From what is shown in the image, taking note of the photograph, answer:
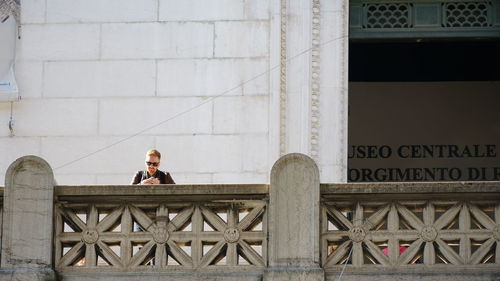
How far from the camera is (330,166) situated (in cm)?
2517

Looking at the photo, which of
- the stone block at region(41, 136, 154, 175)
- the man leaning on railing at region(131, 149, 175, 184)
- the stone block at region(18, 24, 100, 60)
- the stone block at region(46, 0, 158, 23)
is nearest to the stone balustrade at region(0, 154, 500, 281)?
the man leaning on railing at region(131, 149, 175, 184)

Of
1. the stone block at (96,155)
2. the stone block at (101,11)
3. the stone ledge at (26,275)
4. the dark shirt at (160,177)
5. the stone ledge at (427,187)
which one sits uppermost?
the stone block at (101,11)

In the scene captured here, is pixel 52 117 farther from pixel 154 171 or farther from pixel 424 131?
pixel 424 131

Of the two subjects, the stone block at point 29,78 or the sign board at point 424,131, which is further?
the sign board at point 424,131

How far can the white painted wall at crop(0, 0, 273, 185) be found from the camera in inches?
999

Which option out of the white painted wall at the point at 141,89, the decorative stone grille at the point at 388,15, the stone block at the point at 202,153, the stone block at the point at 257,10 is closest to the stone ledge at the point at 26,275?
the white painted wall at the point at 141,89

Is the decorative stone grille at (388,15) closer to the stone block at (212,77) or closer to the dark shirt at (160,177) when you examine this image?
the stone block at (212,77)

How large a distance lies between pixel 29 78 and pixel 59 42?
0.72 m

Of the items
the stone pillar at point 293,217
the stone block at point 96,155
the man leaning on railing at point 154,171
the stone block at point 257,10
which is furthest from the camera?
the stone block at point 257,10

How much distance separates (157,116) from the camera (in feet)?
83.8

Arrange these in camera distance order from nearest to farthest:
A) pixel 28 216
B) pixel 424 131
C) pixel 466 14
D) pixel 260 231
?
pixel 260 231
pixel 28 216
pixel 466 14
pixel 424 131

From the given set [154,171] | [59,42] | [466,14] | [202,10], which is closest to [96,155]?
[59,42]

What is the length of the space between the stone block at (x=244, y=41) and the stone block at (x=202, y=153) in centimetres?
127

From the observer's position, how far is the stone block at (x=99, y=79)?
2570 cm
